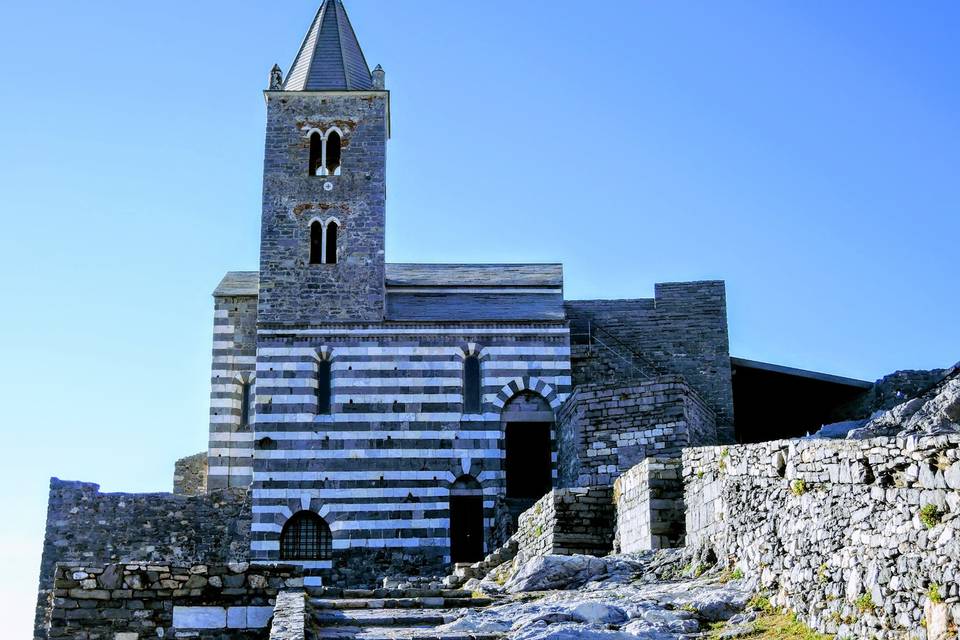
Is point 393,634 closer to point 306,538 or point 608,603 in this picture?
point 608,603

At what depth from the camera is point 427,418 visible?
3400 cm

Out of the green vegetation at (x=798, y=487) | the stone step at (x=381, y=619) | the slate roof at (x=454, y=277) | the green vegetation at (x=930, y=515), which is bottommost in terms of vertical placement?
the stone step at (x=381, y=619)

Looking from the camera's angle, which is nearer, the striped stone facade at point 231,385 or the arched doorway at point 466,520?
the arched doorway at point 466,520

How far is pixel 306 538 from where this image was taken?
33125 mm

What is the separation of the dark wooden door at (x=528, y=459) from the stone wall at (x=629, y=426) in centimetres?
289

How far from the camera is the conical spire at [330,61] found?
37.6 metres

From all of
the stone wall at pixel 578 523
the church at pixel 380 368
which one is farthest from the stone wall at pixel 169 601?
the church at pixel 380 368

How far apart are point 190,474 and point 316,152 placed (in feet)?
31.5

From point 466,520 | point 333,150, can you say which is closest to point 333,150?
point 333,150

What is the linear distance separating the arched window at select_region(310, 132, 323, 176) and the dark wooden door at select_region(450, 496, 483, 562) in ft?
32.7

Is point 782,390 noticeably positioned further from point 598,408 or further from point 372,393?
point 372,393

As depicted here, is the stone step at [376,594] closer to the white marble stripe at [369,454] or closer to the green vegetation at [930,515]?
the green vegetation at [930,515]

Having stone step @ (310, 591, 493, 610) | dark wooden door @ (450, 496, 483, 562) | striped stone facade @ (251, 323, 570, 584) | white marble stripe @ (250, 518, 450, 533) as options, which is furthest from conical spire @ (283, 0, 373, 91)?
stone step @ (310, 591, 493, 610)

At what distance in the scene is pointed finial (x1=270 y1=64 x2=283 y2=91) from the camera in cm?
3741
